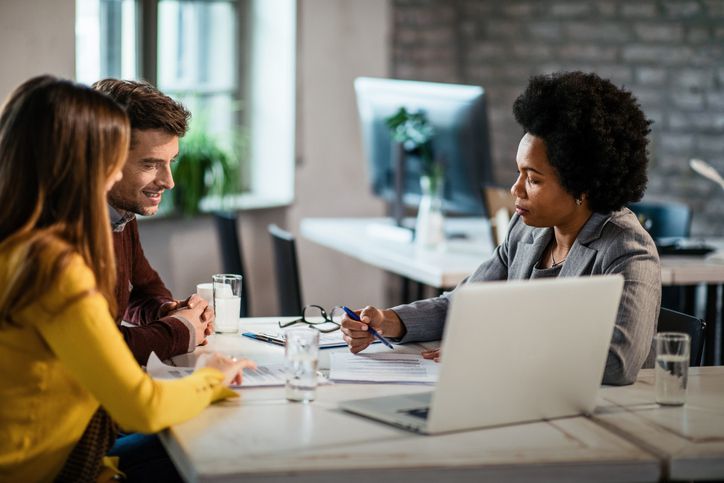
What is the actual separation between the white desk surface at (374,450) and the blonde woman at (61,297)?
0.10 metres

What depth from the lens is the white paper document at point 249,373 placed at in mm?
1828

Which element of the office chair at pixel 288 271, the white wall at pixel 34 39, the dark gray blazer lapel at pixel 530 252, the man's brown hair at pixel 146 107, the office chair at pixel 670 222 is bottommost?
the office chair at pixel 288 271

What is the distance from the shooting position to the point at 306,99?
4859mm

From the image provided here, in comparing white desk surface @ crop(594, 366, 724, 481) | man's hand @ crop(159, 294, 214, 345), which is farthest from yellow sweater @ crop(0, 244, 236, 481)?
white desk surface @ crop(594, 366, 724, 481)

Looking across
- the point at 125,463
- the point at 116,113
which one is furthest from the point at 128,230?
the point at 116,113

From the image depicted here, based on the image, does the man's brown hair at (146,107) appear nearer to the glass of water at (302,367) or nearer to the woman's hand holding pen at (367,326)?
the woman's hand holding pen at (367,326)

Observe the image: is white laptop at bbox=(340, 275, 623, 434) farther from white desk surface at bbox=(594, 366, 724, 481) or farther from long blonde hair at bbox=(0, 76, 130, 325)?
long blonde hair at bbox=(0, 76, 130, 325)

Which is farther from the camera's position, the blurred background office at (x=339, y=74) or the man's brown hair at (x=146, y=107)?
the blurred background office at (x=339, y=74)

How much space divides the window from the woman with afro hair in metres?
2.59

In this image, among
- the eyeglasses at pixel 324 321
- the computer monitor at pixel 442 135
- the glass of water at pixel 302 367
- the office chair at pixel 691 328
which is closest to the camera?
the glass of water at pixel 302 367

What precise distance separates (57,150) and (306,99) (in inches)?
132

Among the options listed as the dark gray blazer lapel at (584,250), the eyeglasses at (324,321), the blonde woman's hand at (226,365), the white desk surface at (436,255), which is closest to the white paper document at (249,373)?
the blonde woman's hand at (226,365)

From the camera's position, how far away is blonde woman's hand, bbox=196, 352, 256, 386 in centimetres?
177

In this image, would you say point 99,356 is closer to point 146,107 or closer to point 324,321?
point 146,107
